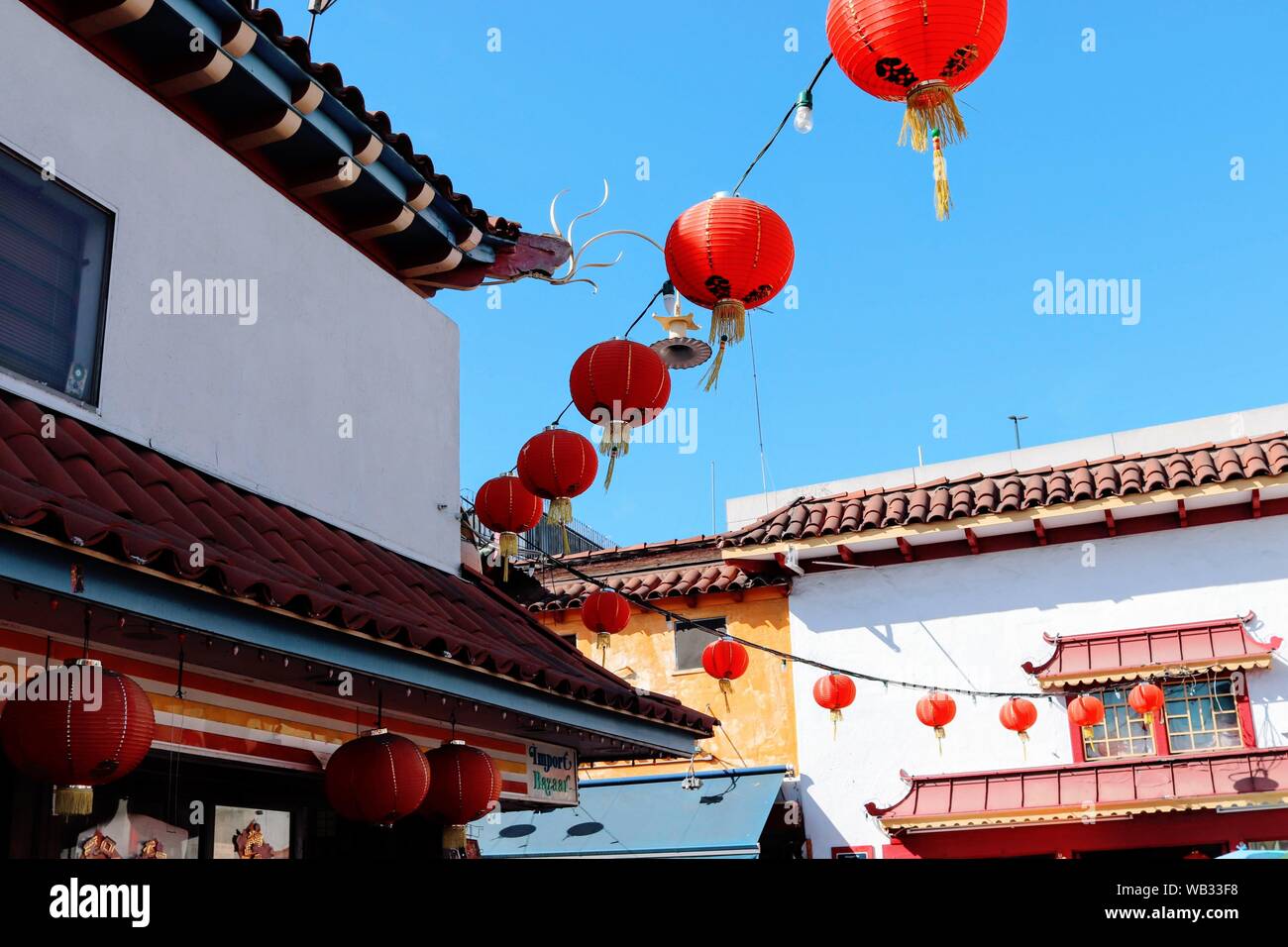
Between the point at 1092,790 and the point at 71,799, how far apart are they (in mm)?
15004

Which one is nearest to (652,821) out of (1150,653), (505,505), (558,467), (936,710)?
(936,710)

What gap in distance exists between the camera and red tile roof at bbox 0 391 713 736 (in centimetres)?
505

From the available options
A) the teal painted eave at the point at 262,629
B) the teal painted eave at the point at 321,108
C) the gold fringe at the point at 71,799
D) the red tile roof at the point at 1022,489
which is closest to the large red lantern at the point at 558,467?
the teal painted eave at the point at 321,108

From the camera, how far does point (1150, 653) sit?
17.6m

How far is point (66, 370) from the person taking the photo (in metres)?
6.74

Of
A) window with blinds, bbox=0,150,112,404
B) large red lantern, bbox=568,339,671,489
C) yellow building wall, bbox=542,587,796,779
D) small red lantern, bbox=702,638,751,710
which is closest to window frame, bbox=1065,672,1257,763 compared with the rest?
yellow building wall, bbox=542,587,796,779

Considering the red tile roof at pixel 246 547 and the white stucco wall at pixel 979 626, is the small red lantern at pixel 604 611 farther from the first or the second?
the white stucco wall at pixel 979 626

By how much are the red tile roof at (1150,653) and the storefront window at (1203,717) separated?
0.47 m

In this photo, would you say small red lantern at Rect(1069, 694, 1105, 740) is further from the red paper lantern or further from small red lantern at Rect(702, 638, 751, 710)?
the red paper lantern

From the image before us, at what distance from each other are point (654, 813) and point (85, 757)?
48.7 ft

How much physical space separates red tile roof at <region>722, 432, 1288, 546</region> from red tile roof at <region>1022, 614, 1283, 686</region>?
84.3 inches

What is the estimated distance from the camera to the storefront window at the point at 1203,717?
56.3ft

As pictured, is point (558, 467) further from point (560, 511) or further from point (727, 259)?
point (727, 259)
